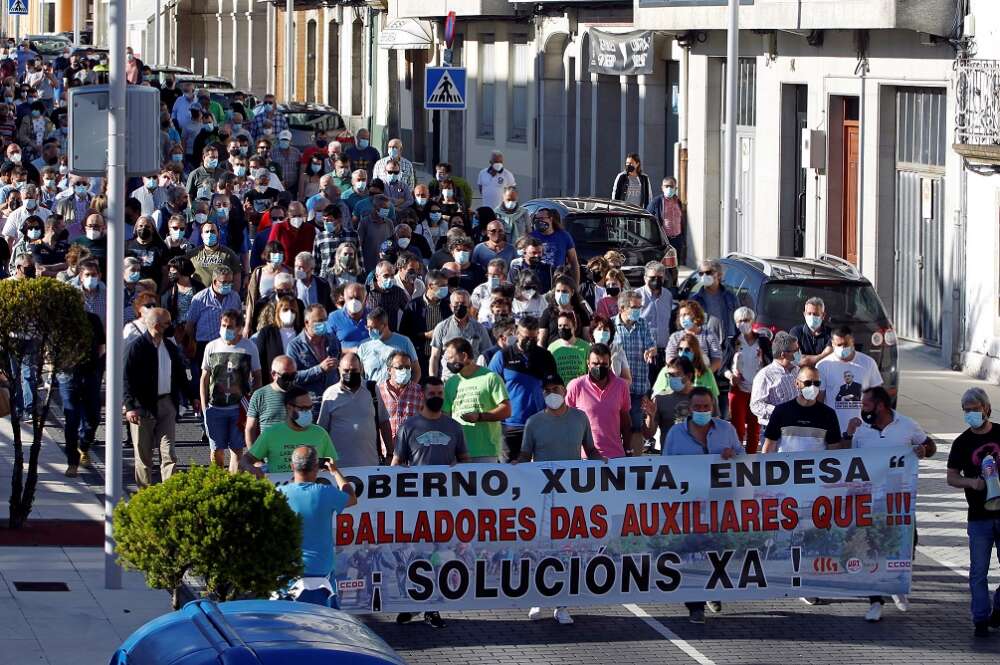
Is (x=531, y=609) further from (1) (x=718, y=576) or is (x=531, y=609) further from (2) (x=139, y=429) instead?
(2) (x=139, y=429)

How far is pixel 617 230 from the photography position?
83.4 ft

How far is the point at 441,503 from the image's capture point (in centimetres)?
1315

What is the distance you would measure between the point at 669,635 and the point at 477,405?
2.34 m

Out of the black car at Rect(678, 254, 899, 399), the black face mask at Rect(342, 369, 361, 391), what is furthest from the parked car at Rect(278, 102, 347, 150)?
the black face mask at Rect(342, 369, 361, 391)

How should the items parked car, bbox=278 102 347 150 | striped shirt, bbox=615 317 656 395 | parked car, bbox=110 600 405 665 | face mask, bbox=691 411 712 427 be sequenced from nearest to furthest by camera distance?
parked car, bbox=110 600 405 665
face mask, bbox=691 411 712 427
striped shirt, bbox=615 317 656 395
parked car, bbox=278 102 347 150

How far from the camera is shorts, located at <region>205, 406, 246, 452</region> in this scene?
15945mm

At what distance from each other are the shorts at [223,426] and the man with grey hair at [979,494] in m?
5.52

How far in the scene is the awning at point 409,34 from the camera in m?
48.3

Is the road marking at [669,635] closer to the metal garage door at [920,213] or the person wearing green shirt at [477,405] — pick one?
the person wearing green shirt at [477,405]

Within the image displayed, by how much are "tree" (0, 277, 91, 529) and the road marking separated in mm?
4410

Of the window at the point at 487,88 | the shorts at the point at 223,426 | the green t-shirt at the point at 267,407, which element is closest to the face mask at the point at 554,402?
the green t-shirt at the point at 267,407

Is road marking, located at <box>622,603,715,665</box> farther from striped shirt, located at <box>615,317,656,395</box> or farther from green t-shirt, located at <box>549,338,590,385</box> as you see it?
striped shirt, located at <box>615,317,656,395</box>

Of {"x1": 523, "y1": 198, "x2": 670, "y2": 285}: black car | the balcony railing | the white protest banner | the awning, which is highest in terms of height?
the awning

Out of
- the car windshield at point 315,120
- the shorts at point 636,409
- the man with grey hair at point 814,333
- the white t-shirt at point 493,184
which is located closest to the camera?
the shorts at point 636,409
